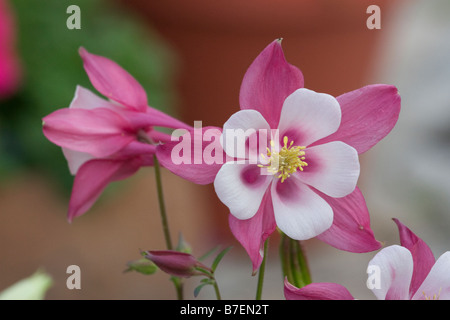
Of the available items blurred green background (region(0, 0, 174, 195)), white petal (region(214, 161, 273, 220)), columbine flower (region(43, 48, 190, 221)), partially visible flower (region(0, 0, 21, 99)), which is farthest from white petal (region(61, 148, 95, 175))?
blurred green background (region(0, 0, 174, 195))

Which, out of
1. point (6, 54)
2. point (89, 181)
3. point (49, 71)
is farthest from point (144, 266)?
point (49, 71)

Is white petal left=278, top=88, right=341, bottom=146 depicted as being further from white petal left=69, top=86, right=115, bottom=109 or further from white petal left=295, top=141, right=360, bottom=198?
white petal left=69, top=86, right=115, bottom=109

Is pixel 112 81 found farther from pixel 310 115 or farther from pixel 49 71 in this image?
pixel 49 71

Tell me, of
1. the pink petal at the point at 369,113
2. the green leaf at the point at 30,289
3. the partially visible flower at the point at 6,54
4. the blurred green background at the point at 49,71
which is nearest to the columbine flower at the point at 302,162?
the pink petal at the point at 369,113

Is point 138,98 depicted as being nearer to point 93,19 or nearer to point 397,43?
point 93,19

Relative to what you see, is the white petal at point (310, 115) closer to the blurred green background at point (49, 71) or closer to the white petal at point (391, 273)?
the white petal at point (391, 273)
